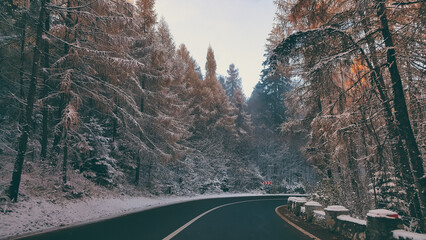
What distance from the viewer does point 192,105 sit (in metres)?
31.8

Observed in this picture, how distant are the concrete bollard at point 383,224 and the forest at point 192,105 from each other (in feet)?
4.01

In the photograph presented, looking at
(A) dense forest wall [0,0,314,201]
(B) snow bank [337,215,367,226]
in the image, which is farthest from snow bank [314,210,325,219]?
(A) dense forest wall [0,0,314,201]

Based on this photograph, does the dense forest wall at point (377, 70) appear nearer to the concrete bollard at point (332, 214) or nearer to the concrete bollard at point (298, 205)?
the concrete bollard at point (332, 214)

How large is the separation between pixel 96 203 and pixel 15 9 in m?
10.8

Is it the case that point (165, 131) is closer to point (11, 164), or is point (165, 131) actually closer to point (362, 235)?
point (11, 164)

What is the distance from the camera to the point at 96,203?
11.7 meters

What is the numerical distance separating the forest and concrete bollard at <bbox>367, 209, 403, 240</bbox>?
48.1 inches

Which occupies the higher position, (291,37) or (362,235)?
(291,37)

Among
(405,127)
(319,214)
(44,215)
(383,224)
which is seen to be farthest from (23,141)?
(405,127)

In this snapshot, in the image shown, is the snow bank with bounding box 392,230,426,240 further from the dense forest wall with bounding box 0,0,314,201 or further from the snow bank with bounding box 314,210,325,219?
the dense forest wall with bounding box 0,0,314,201

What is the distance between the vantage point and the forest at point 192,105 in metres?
6.24

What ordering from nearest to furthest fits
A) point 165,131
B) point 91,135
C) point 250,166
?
point 91,135 < point 165,131 < point 250,166

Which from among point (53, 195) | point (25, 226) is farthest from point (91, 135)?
point (25, 226)

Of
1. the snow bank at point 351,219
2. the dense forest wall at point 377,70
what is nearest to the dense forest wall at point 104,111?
the dense forest wall at point 377,70
